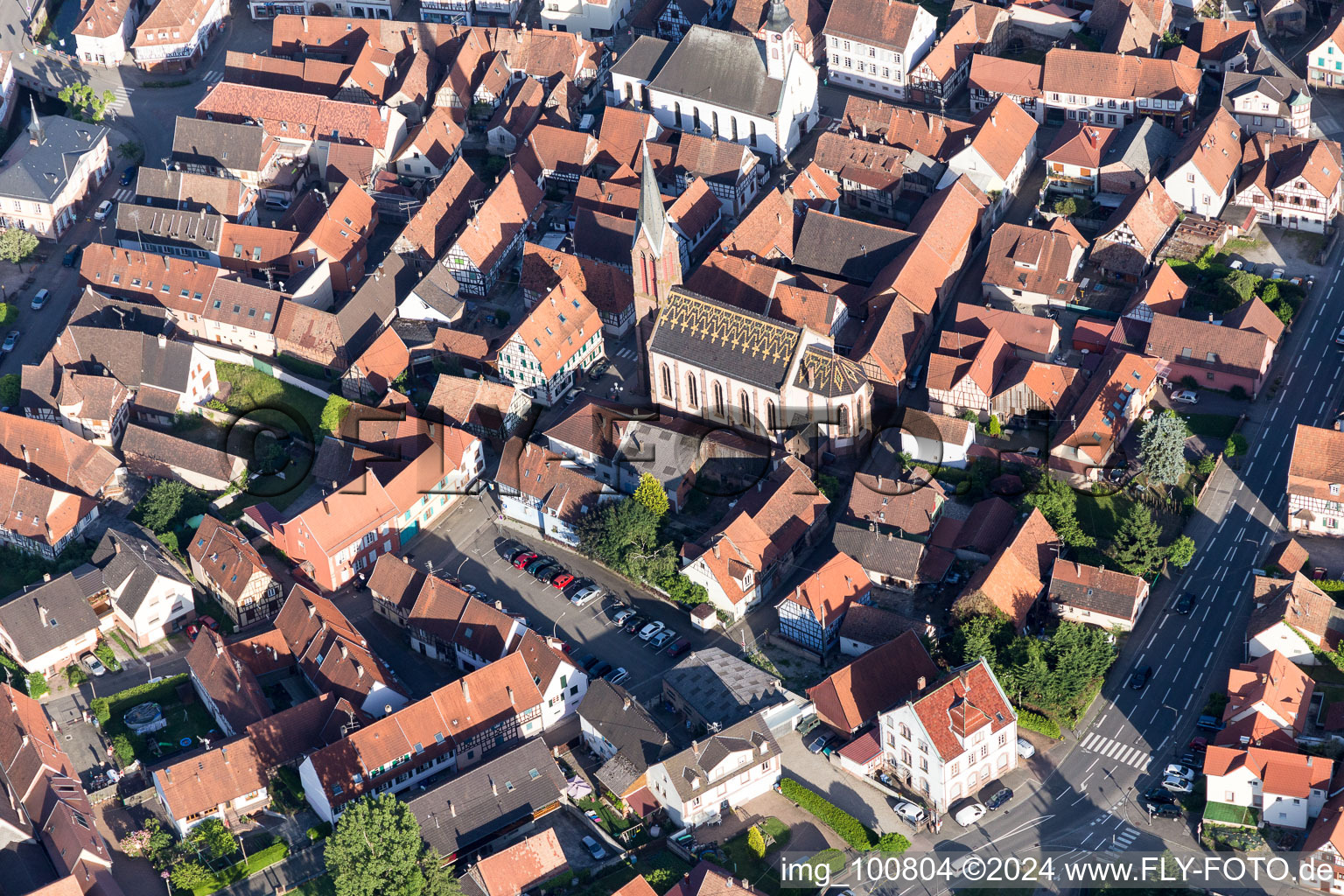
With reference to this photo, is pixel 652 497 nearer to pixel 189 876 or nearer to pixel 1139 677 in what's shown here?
pixel 1139 677

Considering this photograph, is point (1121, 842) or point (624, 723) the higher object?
point (624, 723)

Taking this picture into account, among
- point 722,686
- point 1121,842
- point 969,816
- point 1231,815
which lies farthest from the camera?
point 722,686

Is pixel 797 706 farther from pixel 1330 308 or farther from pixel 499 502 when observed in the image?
pixel 1330 308

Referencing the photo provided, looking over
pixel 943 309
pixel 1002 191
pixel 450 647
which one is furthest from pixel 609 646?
pixel 1002 191

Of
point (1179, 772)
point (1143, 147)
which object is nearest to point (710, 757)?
point (1179, 772)

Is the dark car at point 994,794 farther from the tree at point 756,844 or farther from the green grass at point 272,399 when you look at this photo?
the green grass at point 272,399

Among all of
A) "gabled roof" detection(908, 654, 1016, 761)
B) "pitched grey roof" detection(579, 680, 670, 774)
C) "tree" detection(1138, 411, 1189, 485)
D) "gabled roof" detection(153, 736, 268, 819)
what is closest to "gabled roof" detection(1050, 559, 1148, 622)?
"tree" detection(1138, 411, 1189, 485)

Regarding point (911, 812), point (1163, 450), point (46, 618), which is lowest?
point (911, 812)

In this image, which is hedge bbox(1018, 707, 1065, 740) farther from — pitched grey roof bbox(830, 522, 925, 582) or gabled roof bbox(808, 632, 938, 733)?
pitched grey roof bbox(830, 522, 925, 582)
